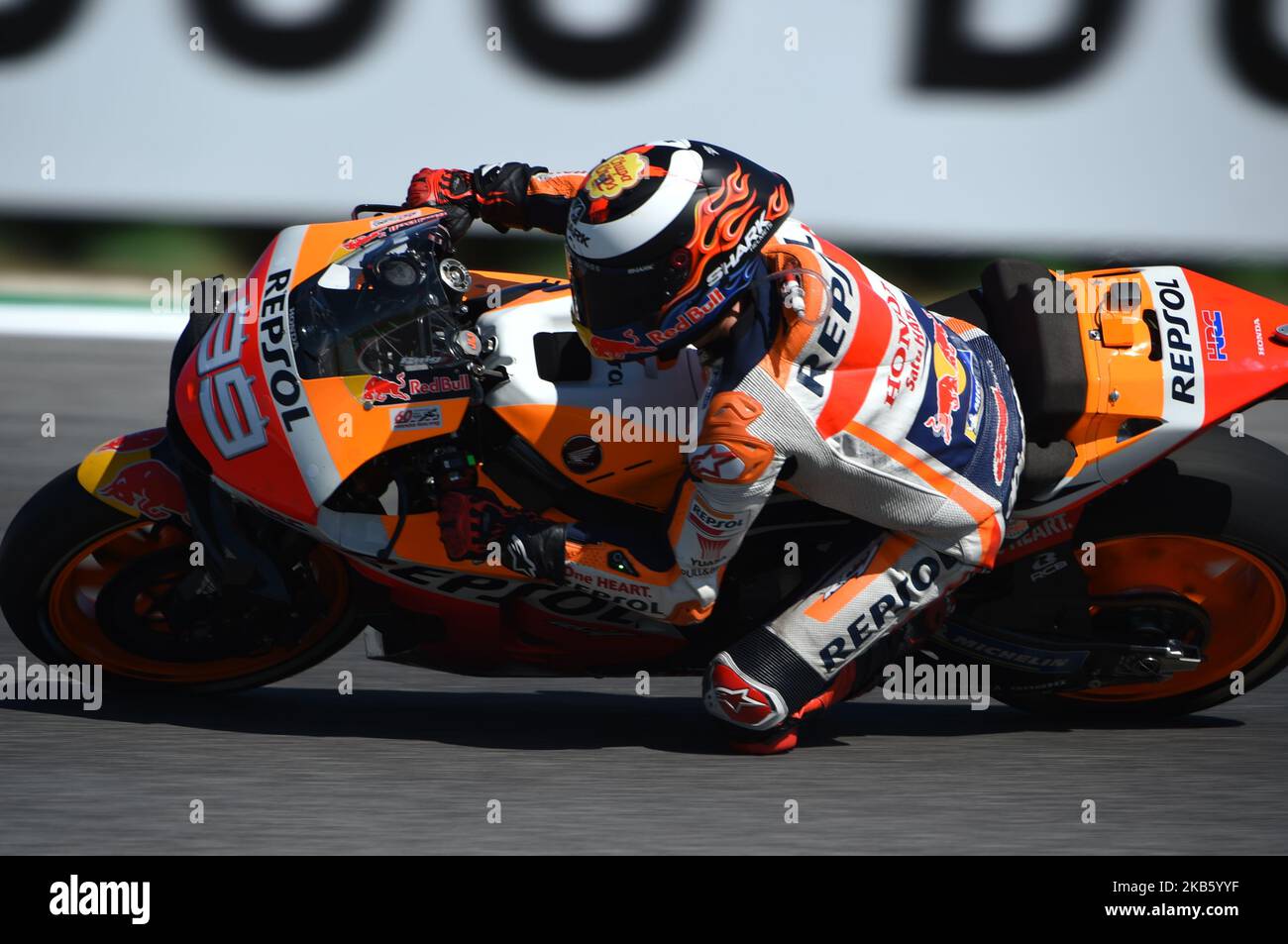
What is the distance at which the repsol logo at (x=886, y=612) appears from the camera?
14.5 ft

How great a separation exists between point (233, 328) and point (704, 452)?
1178 millimetres

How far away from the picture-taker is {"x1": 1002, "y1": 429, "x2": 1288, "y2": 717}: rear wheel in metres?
4.61

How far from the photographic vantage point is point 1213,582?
188 inches

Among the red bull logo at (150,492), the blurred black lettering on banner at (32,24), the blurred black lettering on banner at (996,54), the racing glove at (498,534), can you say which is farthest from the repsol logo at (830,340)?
the blurred black lettering on banner at (32,24)

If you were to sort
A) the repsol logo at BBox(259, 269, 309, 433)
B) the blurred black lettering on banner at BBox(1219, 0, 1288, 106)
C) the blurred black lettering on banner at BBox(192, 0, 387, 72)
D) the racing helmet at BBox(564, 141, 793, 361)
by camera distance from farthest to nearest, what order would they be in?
1. the blurred black lettering on banner at BBox(1219, 0, 1288, 106)
2. the blurred black lettering on banner at BBox(192, 0, 387, 72)
3. the repsol logo at BBox(259, 269, 309, 433)
4. the racing helmet at BBox(564, 141, 793, 361)

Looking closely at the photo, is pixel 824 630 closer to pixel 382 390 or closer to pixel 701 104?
pixel 382 390

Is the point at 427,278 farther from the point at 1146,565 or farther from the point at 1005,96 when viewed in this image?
the point at 1005,96

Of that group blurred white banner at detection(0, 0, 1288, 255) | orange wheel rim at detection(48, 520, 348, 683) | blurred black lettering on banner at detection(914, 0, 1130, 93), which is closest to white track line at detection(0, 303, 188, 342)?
blurred white banner at detection(0, 0, 1288, 255)

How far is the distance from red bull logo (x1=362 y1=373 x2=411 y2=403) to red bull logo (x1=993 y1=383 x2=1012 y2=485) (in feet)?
4.65

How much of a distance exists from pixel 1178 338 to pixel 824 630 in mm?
1175

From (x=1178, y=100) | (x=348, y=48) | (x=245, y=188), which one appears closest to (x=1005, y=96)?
(x=1178, y=100)

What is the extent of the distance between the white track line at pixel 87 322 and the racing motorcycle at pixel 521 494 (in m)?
4.21

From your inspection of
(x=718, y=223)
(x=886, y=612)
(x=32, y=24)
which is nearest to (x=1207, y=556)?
(x=886, y=612)

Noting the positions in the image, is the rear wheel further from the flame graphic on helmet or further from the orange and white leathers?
the flame graphic on helmet
